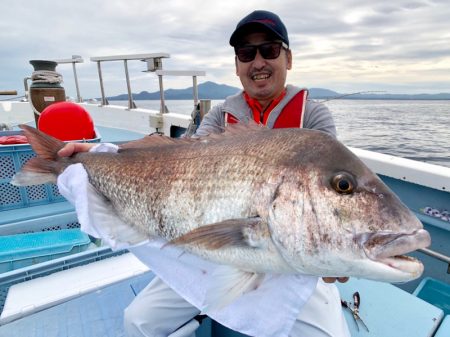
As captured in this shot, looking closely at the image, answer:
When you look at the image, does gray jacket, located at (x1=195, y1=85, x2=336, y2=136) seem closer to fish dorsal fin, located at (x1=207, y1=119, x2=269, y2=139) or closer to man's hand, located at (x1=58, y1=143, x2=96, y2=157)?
fish dorsal fin, located at (x1=207, y1=119, x2=269, y2=139)

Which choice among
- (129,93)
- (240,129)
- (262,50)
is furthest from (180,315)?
(129,93)

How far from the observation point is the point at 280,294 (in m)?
1.55

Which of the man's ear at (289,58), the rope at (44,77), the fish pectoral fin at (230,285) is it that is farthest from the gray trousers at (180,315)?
the rope at (44,77)

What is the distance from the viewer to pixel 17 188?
3.47 metres

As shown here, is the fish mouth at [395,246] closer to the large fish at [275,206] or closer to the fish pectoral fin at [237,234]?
the large fish at [275,206]

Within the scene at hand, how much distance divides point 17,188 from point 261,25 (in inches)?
124

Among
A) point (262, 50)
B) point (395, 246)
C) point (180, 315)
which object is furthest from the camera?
point (262, 50)

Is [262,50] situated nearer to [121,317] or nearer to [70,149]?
[70,149]

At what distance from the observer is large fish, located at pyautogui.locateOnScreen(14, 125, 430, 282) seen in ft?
3.78

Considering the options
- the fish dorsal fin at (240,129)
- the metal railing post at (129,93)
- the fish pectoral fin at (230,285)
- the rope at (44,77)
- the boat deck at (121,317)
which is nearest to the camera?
the fish pectoral fin at (230,285)

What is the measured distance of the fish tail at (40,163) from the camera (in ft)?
7.11

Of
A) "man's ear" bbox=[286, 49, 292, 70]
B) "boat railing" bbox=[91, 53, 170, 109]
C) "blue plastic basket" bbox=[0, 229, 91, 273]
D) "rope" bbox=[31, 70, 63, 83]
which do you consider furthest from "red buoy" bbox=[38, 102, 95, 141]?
"boat railing" bbox=[91, 53, 170, 109]

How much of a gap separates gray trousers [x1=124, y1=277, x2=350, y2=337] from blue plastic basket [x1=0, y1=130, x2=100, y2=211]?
2.02 meters

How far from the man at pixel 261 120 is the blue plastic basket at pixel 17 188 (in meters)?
1.63
